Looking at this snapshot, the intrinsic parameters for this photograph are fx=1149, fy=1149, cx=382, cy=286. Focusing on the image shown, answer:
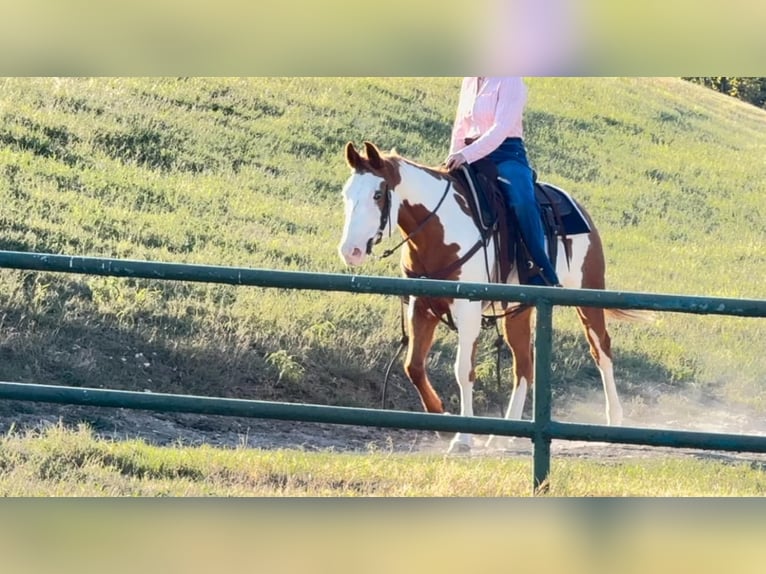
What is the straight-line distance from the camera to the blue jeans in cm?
771

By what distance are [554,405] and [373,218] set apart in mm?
4238

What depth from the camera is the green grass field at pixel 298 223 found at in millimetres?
9836

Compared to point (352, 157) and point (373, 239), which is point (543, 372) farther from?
point (352, 157)

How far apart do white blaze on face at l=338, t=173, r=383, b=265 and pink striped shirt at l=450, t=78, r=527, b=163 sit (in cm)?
86

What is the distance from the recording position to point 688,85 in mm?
20766

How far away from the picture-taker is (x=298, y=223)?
1303cm

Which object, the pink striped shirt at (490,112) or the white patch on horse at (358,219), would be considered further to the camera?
the pink striped shirt at (490,112)

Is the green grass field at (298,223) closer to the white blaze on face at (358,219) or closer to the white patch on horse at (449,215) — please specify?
the white patch on horse at (449,215)

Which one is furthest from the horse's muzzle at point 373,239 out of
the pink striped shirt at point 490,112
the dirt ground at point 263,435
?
the dirt ground at point 263,435

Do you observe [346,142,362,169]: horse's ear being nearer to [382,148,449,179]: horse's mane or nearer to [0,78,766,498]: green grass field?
[382,148,449,179]: horse's mane

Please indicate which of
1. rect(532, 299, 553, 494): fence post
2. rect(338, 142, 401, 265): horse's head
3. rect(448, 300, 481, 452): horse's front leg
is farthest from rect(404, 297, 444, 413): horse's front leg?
rect(532, 299, 553, 494): fence post

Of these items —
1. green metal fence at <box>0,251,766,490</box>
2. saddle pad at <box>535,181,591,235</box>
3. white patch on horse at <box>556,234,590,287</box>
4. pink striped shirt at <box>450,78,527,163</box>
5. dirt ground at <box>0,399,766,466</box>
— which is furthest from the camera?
white patch on horse at <box>556,234,590,287</box>

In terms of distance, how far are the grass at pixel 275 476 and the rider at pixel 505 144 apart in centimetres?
194

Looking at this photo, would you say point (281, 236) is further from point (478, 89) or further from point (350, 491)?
point (350, 491)
